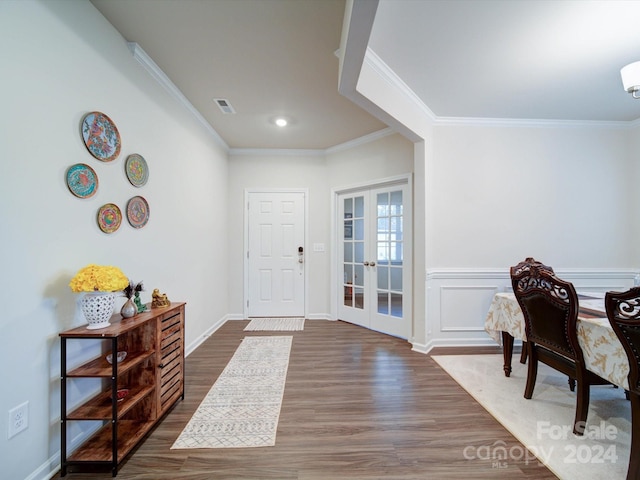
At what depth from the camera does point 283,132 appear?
3.64 meters

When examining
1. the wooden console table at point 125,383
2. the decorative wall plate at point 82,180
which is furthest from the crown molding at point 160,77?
the wooden console table at point 125,383

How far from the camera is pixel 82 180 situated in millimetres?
1580

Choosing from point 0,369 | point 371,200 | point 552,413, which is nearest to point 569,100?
point 371,200

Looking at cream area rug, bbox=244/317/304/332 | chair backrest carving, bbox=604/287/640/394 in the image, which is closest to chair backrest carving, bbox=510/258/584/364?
chair backrest carving, bbox=604/287/640/394

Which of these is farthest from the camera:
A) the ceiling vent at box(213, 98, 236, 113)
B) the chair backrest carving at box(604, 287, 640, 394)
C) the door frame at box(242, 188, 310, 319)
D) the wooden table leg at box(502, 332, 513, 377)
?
the door frame at box(242, 188, 310, 319)

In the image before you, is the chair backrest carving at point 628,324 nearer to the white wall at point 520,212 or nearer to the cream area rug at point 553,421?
the cream area rug at point 553,421

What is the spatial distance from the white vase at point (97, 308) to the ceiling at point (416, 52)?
6.07ft

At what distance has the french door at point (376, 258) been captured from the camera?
11.3 feet

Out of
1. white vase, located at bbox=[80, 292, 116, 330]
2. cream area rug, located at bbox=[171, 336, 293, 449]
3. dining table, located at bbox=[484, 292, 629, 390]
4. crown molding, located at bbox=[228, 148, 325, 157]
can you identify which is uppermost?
crown molding, located at bbox=[228, 148, 325, 157]

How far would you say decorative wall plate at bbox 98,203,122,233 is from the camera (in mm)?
1733

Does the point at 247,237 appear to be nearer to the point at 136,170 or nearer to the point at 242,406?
the point at 136,170

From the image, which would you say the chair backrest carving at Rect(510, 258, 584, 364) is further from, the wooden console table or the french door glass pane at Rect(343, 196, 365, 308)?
the wooden console table

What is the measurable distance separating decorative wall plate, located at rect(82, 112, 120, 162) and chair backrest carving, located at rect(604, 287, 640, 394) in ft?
9.67

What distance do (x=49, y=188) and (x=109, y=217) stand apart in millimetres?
418
